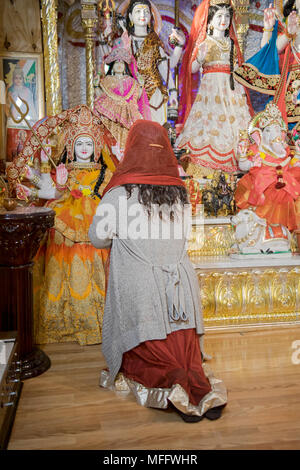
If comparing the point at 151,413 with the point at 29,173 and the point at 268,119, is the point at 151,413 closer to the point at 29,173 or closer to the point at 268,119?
the point at 29,173

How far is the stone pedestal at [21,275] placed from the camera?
2488 mm

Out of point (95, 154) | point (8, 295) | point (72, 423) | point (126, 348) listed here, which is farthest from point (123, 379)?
point (95, 154)

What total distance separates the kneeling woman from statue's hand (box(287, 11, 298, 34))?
3229mm

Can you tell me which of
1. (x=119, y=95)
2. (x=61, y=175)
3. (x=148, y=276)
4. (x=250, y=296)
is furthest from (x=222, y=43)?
(x=148, y=276)

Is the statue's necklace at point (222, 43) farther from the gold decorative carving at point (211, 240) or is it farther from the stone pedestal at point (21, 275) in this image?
the stone pedestal at point (21, 275)

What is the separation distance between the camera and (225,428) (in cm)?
209

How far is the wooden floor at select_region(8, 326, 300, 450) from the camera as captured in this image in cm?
199

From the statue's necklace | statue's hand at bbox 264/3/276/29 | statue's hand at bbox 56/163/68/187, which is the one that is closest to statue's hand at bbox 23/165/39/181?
statue's hand at bbox 56/163/68/187

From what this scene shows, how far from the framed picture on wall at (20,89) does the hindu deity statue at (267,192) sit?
1.98 meters

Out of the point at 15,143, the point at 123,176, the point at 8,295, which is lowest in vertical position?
the point at 8,295

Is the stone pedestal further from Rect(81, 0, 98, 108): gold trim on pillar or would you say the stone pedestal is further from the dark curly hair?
Rect(81, 0, 98, 108): gold trim on pillar

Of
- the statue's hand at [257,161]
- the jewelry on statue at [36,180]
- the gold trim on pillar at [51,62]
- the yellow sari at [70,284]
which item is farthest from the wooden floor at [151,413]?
the gold trim on pillar at [51,62]

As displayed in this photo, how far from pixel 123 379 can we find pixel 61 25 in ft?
13.5

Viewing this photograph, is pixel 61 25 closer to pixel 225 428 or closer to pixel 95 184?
pixel 95 184
